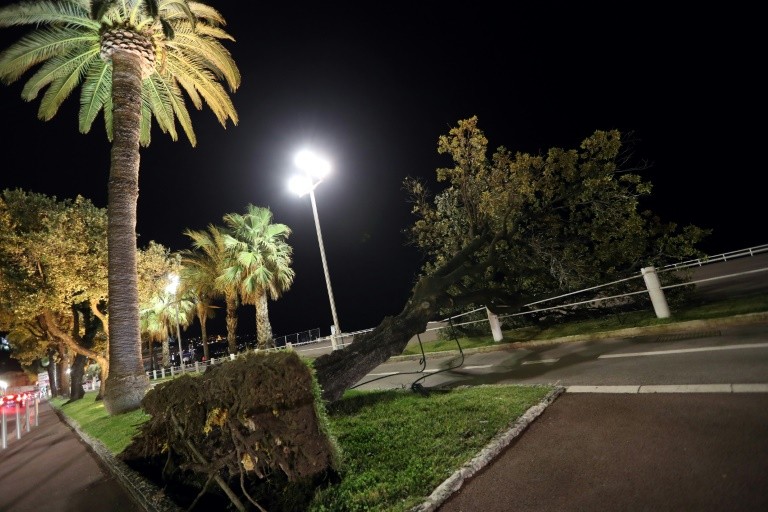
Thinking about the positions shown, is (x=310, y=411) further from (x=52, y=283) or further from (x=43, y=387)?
(x=43, y=387)

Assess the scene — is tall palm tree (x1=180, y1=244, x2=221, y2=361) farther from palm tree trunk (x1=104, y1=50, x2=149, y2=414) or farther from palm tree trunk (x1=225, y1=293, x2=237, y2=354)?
palm tree trunk (x1=104, y1=50, x2=149, y2=414)

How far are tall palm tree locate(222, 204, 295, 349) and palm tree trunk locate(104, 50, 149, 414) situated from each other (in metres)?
10.5

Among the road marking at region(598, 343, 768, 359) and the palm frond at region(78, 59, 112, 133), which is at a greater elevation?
the palm frond at region(78, 59, 112, 133)

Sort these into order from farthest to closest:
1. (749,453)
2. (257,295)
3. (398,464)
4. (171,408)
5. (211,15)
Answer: (257,295) < (211,15) < (171,408) < (398,464) < (749,453)

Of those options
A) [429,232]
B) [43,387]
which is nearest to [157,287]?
[429,232]

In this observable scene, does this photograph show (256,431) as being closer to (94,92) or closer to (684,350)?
(684,350)

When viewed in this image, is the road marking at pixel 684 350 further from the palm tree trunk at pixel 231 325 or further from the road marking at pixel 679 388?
the palm tree trunk at pixel 231 325

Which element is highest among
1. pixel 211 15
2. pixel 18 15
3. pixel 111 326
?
pixel 211 15

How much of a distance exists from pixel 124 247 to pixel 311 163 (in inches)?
279

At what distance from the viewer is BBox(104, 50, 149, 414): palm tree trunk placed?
36.0ft

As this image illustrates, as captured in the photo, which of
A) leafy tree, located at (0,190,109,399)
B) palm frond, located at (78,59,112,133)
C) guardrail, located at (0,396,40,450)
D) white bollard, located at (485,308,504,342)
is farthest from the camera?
leafy tree, located at (0,190,109,399)

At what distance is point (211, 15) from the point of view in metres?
13.5

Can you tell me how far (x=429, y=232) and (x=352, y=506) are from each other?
39.9ft

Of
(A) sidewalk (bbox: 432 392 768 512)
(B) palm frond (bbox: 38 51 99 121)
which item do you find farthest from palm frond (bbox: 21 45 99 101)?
(A) sidewalk (bbox: 432 392 768 512)
